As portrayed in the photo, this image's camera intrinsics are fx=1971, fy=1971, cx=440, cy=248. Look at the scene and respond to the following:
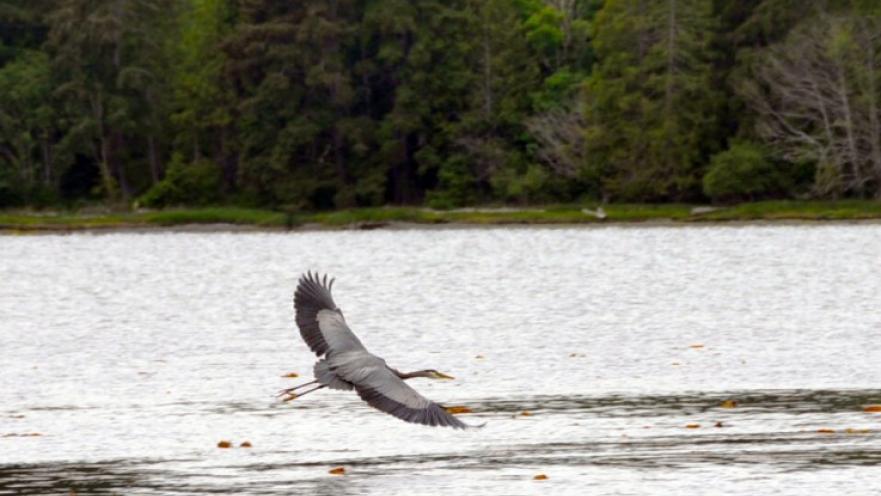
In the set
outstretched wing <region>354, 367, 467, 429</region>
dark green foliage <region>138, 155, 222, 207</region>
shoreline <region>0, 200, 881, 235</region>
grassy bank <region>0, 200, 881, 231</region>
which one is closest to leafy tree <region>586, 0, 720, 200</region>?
grassy bank <region>0, 200, 881, 231</region>

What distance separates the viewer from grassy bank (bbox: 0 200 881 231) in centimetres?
7100

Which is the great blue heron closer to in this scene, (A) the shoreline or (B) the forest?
(B) the forest

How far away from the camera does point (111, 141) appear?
259 ft

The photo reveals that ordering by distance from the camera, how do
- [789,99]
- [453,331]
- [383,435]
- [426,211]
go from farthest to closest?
[426,211]
[789,99]
[453,331]
[383,435]

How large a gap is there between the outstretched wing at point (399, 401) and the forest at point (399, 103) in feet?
186

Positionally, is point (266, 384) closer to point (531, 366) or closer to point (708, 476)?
point (531, 366)

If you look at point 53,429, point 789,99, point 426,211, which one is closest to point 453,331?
point 53,429

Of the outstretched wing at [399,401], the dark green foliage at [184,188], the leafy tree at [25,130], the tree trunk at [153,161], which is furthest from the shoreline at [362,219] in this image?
the outstretched wing at [399,401]

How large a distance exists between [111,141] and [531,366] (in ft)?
199

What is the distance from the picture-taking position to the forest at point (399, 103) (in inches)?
2763

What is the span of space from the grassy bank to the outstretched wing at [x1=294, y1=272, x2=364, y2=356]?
56.5 meters

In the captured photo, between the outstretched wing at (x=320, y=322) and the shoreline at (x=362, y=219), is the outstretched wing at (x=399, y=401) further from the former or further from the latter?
the shoreline at (x=362, y=219)

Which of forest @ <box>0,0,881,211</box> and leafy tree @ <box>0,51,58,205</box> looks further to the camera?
leafy tree @ <box>0,51,58,205</box>

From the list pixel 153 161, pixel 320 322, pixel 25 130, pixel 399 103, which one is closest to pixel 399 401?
pixel 320 322
